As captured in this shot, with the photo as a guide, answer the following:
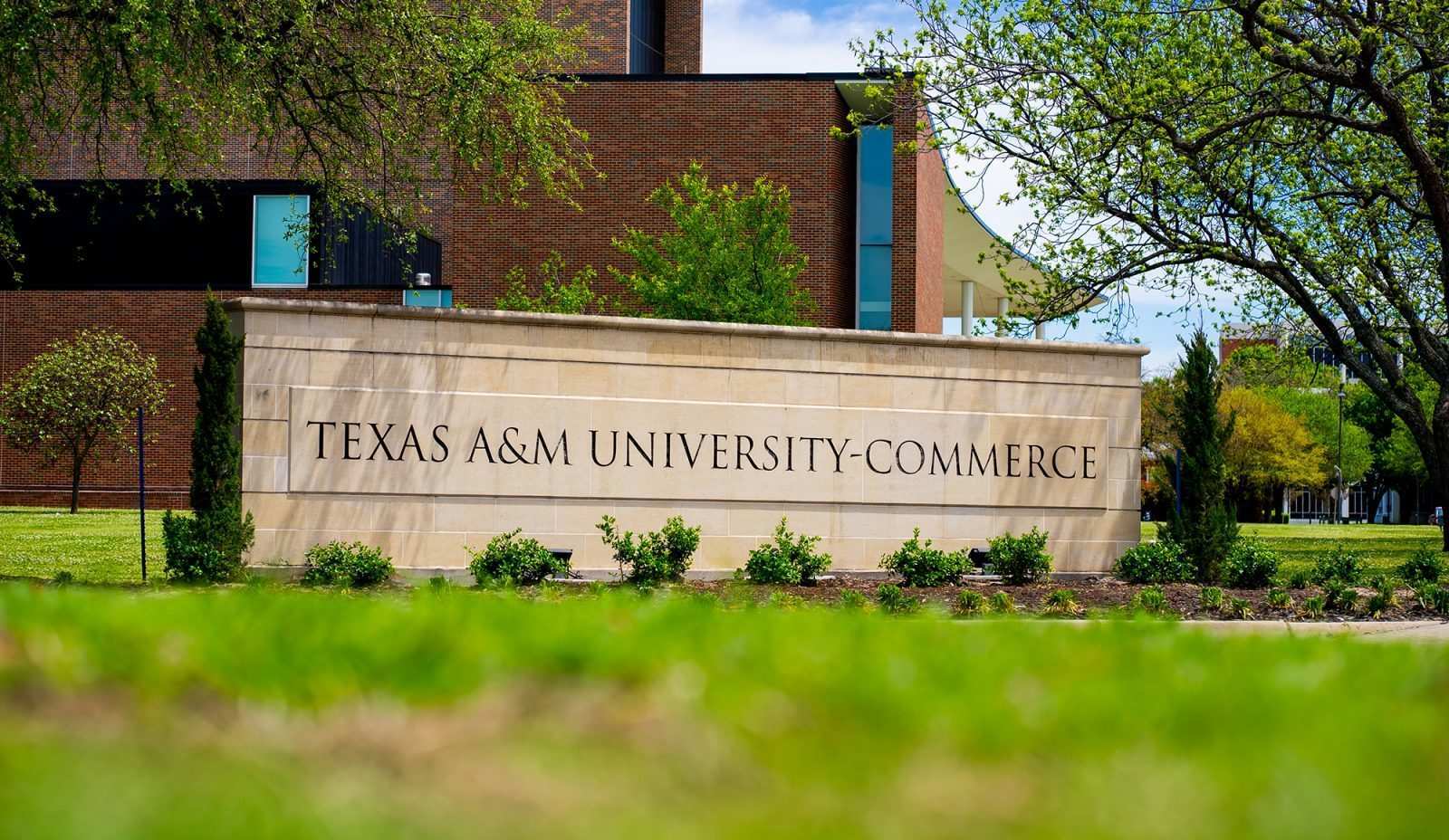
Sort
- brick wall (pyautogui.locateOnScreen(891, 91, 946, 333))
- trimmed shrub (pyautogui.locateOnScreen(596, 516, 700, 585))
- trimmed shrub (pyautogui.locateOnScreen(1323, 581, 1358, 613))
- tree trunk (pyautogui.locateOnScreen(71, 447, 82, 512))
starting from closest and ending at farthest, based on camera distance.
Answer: trimmed shrub (pyautogui.locateOnScreen(1323, 581, 1358, 613)), trimmed shrub (pyautogui.locateOnScreen(596, 516, 700, 585)), brick wall (pyautogui.locateOnScreen(891, 91, 946, 333)), tree trunk (pyautogui.locateOnScreen(71, 447, 82, 512))

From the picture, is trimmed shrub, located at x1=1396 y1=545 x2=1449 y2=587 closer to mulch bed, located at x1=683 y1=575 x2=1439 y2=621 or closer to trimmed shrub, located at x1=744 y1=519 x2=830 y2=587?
mulch bed, located at x1=683 y1=575 x2=1439 y2=621

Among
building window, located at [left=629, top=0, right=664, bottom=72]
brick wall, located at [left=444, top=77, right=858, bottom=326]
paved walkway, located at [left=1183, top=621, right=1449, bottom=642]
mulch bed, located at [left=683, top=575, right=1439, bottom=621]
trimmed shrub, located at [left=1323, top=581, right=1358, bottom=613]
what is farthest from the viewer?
building window, located at [left=629, top=0, right=664, bottom=72]

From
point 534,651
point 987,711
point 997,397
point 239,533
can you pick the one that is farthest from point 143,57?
point 987,711

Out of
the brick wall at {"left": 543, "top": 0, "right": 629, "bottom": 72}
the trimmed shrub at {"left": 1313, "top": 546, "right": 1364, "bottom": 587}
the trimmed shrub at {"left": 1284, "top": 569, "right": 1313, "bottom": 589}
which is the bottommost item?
the trimmed shrub at {"left": 1284, "top": 569, "right": 1313, "bottom": 589}

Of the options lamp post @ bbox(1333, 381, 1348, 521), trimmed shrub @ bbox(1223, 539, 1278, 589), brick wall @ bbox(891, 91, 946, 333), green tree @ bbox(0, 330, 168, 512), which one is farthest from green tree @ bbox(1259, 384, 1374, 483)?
trimmed shrub @ bbox(1223, 539, 1278, 589)

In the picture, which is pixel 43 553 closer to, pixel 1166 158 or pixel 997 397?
pixel 997 397

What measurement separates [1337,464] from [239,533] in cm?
8157

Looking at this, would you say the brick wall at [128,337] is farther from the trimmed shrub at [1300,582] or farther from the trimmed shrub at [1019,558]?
the trimmed shrub at [1300,582]

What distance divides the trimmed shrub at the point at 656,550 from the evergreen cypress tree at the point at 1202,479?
610 cm

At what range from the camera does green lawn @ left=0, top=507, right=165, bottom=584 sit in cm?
1661

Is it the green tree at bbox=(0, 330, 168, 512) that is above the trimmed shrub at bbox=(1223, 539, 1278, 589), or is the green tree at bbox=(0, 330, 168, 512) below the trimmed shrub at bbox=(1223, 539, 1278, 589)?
above

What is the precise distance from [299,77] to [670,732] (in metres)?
14.3

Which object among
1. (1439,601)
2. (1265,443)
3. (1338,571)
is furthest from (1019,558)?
(1265,443)

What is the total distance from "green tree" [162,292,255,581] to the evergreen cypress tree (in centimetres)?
1096
